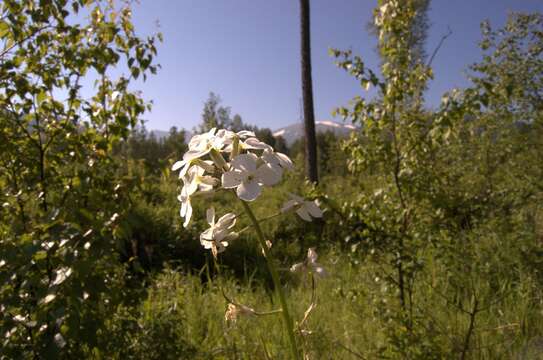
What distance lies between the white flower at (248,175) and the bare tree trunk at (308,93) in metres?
7.76

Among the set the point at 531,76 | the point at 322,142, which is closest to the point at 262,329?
the point at 531,76

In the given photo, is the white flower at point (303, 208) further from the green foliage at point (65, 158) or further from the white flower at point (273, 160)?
the green foliage at point (65, 158)

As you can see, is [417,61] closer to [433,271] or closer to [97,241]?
[433,271]

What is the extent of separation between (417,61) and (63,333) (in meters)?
2.35

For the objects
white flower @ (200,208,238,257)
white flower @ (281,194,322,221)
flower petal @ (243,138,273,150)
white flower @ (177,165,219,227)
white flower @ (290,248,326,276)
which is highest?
flower petal @ (243,138,273,150)

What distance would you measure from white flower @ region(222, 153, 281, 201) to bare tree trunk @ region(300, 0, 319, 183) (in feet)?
25.4

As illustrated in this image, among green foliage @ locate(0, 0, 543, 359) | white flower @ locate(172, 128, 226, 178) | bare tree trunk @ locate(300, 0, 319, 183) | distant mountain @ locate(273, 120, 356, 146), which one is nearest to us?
white flower @ locate(172, 128, 226, 178)

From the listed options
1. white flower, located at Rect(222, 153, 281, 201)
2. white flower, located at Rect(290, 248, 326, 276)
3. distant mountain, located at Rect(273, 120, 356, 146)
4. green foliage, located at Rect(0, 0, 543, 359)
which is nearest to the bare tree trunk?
distant mountain, located at Rect(273, 120, 356, 146)

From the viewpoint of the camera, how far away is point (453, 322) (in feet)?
8.57

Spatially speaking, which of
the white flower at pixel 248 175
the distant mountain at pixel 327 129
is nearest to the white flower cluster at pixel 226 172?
the white flower at pixel 248 175

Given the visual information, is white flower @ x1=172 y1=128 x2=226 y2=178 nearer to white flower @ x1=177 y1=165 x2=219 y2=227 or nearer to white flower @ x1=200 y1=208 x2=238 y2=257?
white flower @ x1=177 y1=165 x2=219 y2=227

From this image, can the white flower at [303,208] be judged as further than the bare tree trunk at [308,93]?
No

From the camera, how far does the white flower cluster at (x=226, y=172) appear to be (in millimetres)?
809

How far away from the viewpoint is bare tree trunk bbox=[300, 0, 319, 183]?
27.5 feet
